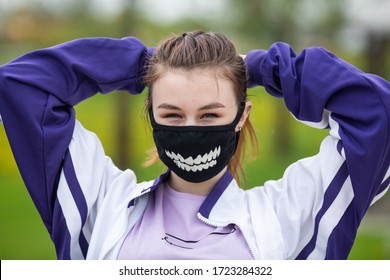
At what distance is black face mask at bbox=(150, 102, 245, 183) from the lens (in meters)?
2.07

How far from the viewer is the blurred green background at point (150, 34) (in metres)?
6.75

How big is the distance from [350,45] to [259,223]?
612cm

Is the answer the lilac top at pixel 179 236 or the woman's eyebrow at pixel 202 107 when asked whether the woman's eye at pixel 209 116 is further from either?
the lilac top at pixel 179 236

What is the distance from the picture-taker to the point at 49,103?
2.13 meters

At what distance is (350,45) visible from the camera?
7.75 m

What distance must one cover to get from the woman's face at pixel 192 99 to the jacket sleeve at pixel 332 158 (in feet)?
0.78

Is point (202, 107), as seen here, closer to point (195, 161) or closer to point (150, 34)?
point (195, 161)

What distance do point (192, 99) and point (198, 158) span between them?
0.73ft

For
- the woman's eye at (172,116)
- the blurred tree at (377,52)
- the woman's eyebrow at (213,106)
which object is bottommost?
the blurred tree at (377,52)

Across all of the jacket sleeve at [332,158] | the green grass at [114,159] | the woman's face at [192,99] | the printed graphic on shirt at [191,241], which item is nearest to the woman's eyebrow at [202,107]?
the woman's face at [192,99]

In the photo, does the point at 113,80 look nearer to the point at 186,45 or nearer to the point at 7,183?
the point at 186,45

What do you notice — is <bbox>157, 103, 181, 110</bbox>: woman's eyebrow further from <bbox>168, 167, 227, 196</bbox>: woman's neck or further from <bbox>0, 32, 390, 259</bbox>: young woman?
<bbox>168, 167, 227, 196</bbox>: woman's neck

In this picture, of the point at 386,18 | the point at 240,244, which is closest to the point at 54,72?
the point at 240,244

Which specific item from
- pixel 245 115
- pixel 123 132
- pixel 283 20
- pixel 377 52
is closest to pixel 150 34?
pixel 123 132
